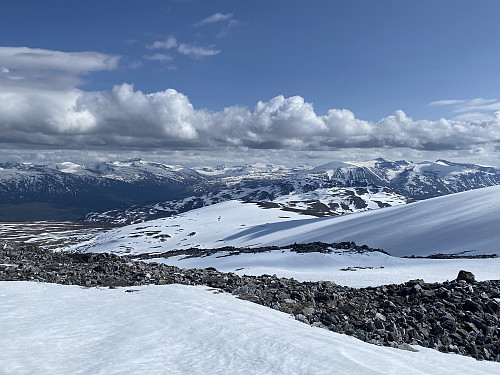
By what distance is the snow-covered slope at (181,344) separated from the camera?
714 centimetres

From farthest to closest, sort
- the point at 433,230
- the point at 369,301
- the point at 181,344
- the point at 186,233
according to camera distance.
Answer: the point at 186,233
the point at 433,230
the point at 369,301
the point at 181,344

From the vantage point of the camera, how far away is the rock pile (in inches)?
434

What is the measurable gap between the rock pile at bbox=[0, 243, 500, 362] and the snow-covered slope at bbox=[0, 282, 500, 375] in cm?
121

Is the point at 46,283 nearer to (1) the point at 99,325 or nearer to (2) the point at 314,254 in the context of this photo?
(1) the point at 99,325

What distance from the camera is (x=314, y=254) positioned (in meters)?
37.0

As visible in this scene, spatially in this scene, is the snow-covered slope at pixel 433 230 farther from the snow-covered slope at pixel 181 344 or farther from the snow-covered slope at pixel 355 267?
the snow-covered slope at pixel 181 344

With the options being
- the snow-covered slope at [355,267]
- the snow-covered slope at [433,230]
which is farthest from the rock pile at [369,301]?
the snow-covered slope at [433,230]

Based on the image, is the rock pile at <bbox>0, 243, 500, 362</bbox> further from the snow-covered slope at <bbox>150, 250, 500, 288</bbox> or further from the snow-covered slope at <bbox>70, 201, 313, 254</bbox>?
the snow-covered slope at <bbox>70, 201, 313, 254</bbox>

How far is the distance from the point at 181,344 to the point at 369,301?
934 centimetres

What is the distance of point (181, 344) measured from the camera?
8367 mm

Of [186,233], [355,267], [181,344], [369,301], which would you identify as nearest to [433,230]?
[355,267]

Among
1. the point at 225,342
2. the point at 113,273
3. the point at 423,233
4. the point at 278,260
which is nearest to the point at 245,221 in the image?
the point at 423,233

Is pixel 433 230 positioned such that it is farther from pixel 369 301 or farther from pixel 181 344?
pixel 181 344

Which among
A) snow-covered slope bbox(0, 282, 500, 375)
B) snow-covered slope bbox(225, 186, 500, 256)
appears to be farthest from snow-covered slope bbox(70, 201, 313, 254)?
snow-covered slope bbox(0, 282, 500, 375)
